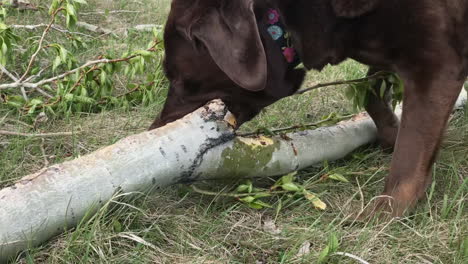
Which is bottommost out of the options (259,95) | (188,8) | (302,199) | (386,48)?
(302,199)

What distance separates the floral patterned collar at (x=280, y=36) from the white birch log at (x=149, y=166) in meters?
0.30

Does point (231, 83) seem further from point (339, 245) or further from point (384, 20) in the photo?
point (339, 245)

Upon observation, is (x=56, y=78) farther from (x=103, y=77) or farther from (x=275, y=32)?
(x=275, y=32)

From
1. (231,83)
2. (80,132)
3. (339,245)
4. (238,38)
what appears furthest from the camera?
(80,132)

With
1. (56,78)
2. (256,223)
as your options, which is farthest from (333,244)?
(56,78)

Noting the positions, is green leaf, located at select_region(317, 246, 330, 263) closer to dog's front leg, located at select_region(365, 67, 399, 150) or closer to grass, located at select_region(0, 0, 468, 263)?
grass, located at select_region(0, 0, 468, 263)

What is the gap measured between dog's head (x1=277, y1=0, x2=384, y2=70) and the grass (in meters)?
0.46

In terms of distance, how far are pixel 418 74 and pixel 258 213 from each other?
0.73m

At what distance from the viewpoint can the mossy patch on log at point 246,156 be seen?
6.51ft

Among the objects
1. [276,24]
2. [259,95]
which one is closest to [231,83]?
[259,95]

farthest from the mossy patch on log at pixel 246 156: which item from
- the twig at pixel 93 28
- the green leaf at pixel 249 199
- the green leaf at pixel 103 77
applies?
the twig at pixel 93 28

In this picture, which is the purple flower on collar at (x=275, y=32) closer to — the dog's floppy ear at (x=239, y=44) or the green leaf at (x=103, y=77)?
the dog's floppy ear at (x=239, y=44)

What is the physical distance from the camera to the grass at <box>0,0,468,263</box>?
1652 mm

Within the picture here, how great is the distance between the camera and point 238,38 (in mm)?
1815
